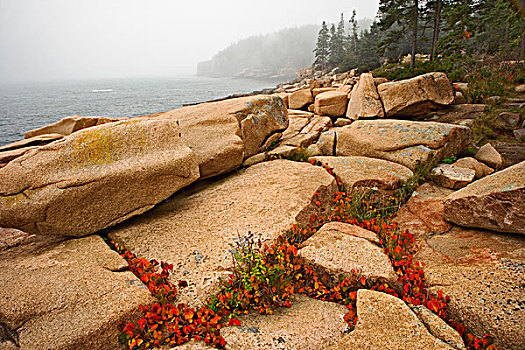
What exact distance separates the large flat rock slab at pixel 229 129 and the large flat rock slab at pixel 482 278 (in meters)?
5.01

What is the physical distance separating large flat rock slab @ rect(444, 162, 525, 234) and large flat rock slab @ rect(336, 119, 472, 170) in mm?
2400

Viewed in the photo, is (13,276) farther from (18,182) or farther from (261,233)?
(261,233)

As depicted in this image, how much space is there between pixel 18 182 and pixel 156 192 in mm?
2235

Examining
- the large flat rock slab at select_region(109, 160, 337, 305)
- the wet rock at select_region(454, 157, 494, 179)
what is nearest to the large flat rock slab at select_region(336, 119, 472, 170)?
the wet rock at select_region(454, 157, 494, 179)

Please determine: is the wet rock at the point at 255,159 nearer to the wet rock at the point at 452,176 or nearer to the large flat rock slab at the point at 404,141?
the large flat rock slab at the point at 404,141

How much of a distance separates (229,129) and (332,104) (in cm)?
762

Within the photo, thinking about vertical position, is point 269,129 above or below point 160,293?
above

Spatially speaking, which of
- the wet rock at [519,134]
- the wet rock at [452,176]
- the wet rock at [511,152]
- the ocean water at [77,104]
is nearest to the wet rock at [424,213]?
the wet rock at [452,176]

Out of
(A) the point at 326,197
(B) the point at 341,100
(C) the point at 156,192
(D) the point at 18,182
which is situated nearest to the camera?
(D) the point at 18,182

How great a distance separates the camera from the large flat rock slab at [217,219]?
4.46 metres

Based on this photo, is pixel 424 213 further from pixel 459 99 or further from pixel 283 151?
pixel 459 99

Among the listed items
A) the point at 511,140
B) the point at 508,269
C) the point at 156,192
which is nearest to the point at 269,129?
the point at 156,192

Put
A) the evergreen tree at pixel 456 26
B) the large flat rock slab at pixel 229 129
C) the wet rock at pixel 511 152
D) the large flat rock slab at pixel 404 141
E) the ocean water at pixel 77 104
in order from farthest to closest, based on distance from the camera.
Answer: the ocean water at pixel 77 104 < the evergreen tree at pixel 456 26 < the wet rock at pixel 511 152 < the large flat rock slab at pixel 404 141 < the large flat rock slab at pixel 229 129

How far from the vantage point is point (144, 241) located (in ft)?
16.6
